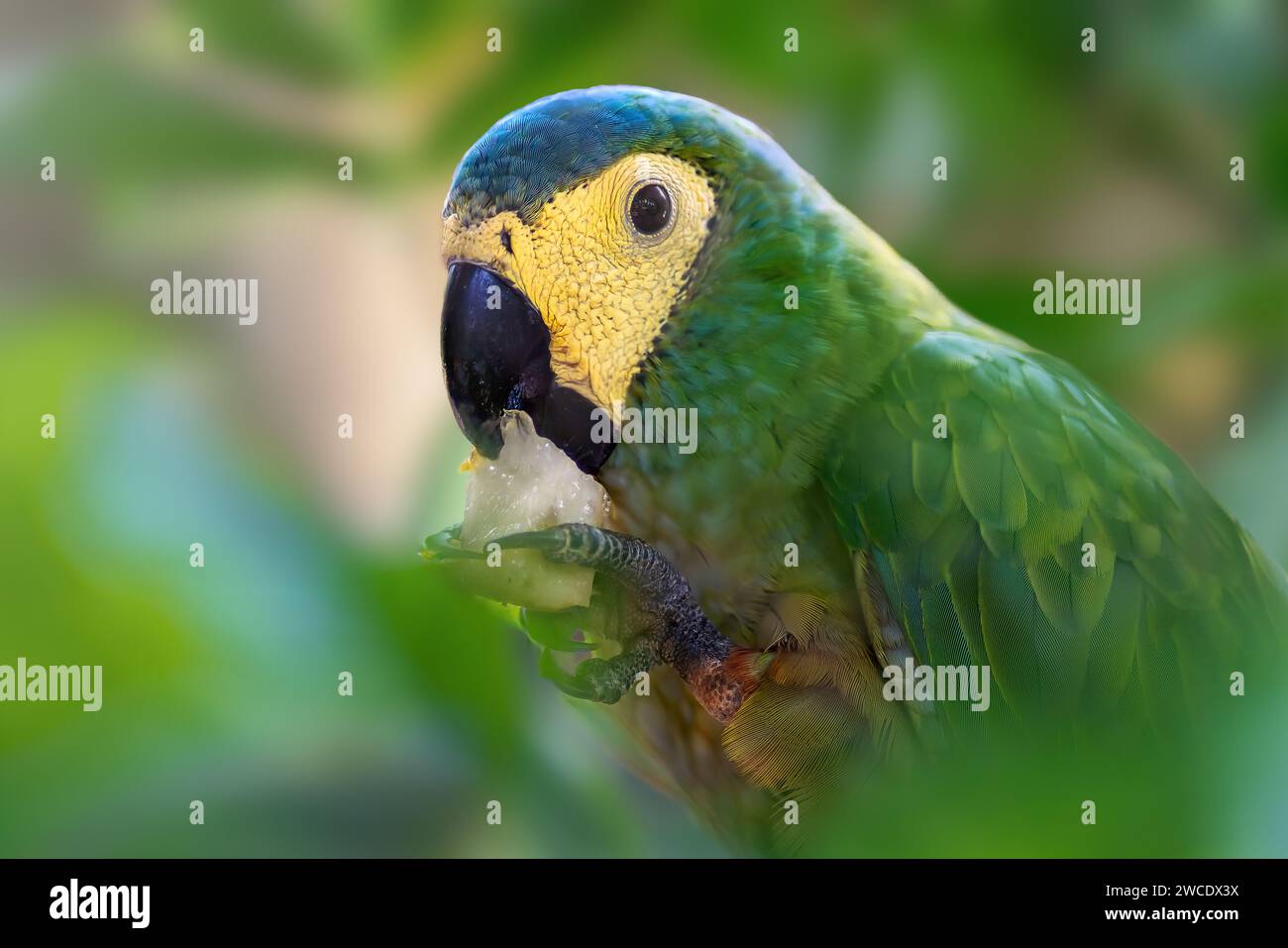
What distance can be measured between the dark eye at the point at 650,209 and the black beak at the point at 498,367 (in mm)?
103

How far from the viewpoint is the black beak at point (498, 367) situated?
0.72 metres

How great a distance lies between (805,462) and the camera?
2.33 ft

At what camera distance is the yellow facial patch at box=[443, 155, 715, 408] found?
70 cm

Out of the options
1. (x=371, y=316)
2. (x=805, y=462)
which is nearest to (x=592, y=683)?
(x=805, y=462)

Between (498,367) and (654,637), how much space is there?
25cm

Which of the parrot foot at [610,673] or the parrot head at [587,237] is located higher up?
the parrot head at [587,237]

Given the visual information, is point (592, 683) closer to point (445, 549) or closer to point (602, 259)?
point (445, 549)

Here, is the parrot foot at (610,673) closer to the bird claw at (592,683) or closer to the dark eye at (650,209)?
the bird claw at (592,683)

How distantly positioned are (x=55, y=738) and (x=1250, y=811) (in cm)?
98

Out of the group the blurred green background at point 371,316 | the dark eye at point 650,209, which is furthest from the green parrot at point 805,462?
the blurred green background at point 371,316

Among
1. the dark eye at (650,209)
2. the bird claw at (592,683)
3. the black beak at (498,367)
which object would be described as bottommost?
the bird claw at (592,683)

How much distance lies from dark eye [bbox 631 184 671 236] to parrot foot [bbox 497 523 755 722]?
233 millimetres

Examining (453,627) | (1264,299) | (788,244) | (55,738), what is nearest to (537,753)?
(453,627)

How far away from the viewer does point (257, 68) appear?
1021 millimetres
